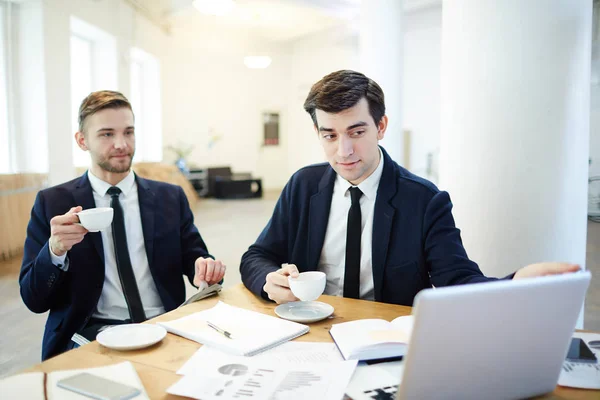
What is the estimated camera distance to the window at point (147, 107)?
10.4m

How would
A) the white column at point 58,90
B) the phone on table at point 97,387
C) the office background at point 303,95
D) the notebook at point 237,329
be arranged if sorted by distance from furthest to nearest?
1. the white column at point 58,90
2. the office background at point 303,95
3. the notebook at point 237,329
4. the phone on table at point 97,387

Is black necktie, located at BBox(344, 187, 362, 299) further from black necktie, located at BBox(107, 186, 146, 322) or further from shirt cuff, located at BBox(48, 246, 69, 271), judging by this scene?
shirt cuff, located at BBox(48, 246, 69, 271)

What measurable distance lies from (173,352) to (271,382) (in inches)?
11.5

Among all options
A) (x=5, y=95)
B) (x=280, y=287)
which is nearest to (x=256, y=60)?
(x=5, y=95)

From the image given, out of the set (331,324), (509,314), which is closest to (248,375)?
(331,324)

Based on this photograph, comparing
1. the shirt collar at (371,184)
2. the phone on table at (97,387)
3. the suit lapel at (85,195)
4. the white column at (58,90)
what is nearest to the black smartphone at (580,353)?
the shirt collar at (371,184)

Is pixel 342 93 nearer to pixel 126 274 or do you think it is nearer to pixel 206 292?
pixel 206 292

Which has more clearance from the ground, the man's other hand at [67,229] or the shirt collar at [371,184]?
the shirt collar at [371,184]

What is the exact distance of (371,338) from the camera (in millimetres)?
1081

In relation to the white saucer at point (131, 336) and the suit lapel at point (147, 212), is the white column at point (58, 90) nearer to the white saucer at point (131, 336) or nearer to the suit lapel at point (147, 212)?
the suit lapel at point (147, 212)

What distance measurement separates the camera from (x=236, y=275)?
15.6 feet

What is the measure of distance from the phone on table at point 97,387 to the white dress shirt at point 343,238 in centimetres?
92

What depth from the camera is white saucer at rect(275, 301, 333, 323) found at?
1287 millimetres

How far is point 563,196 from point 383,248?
83 centimetres
